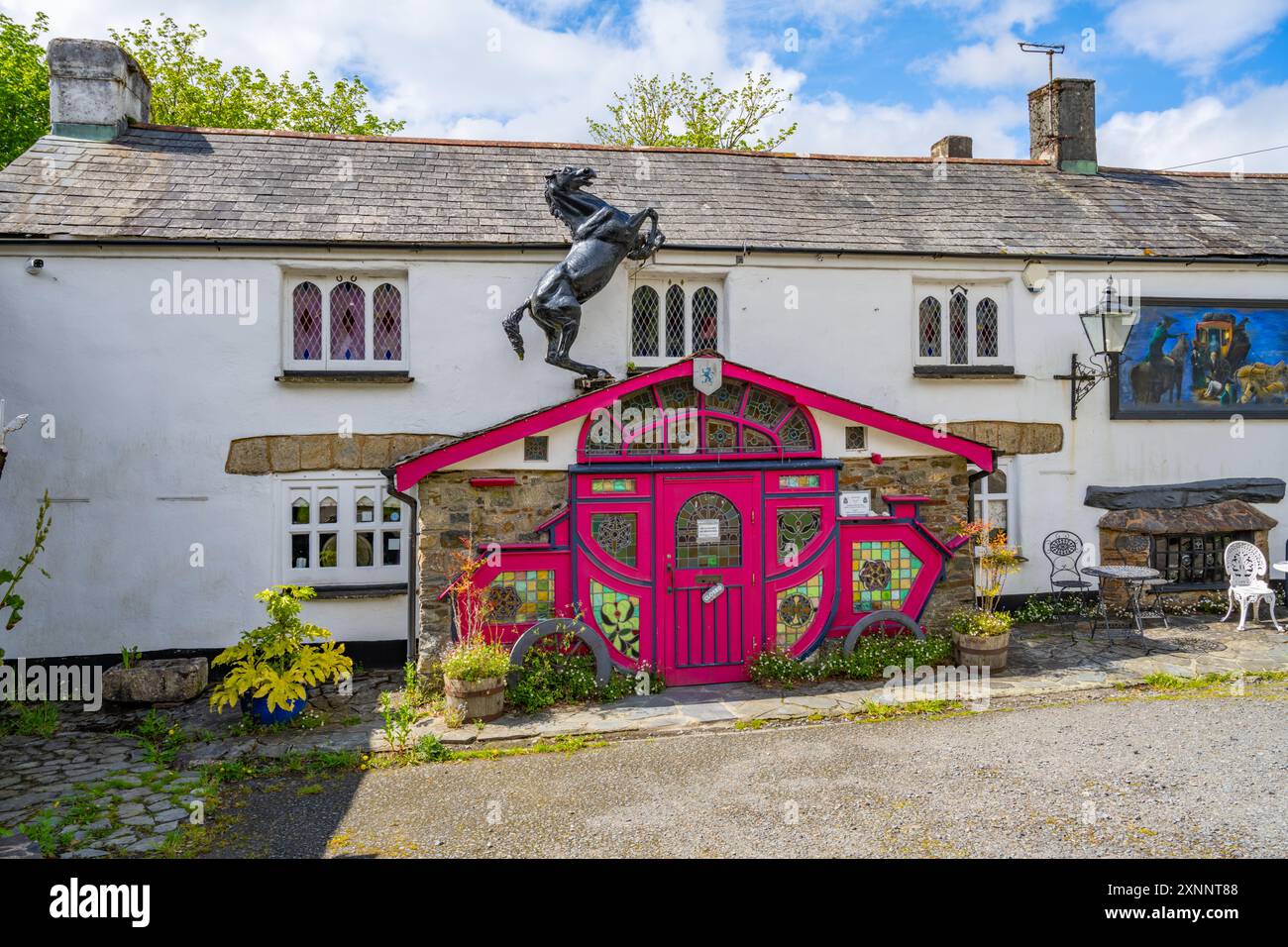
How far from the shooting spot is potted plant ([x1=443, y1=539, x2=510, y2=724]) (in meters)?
7.09

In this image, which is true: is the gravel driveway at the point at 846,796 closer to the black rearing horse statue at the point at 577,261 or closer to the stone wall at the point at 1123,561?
the stone wall at the point at 1123,561

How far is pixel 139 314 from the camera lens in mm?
9211

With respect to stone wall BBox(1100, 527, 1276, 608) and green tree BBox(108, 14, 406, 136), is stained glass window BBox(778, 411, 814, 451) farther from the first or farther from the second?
green tree BBox(108, 14, 406, 136)

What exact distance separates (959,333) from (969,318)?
0.79 feet

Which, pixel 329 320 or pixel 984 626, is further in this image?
pixel 329 320

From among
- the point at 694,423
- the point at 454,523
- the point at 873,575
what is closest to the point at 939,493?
the point at 873,575

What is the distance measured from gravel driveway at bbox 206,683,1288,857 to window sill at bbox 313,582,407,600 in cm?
340

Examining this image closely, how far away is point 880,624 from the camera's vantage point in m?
8.49

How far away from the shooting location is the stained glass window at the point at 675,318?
10.5 meters

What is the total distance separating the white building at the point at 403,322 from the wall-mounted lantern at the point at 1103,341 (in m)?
0.16

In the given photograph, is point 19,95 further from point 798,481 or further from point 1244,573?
point 1244,573
